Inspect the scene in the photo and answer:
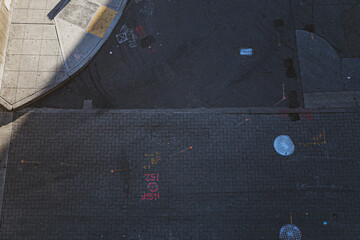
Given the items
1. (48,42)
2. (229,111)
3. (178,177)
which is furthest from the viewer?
(48,42)

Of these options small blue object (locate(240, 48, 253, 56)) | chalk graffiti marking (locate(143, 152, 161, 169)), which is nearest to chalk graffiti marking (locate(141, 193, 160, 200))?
chalk graffiti marking (locate(143, 152, 161, 169))

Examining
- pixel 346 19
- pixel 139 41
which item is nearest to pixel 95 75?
pixel 139 41

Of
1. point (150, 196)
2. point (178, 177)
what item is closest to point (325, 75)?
point (178, 177)

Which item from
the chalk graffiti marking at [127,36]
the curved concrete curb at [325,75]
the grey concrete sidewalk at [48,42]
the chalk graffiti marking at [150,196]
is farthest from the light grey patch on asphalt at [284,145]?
the grey concrete sidewalk at [48,42]

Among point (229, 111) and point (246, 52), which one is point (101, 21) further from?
point (229, 111)

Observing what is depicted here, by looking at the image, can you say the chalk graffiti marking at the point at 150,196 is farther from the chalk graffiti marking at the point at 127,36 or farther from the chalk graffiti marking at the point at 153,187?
the chalk graffiti marking at the point at 127,36
